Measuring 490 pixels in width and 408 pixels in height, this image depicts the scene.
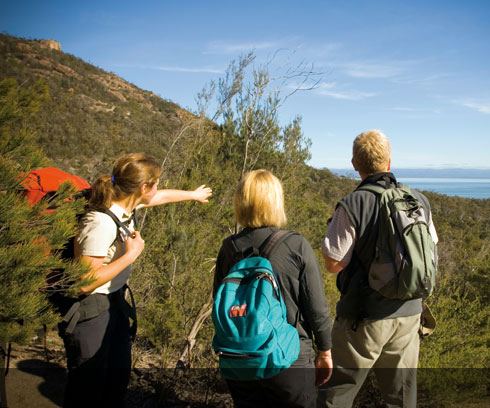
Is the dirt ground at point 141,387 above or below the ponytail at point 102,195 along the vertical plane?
below

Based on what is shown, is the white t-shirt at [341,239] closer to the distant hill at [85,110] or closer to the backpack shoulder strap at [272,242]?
the backpack shoulder strap at [272,242]

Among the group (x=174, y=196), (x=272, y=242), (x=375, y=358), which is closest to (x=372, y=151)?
(x=272, y=242)

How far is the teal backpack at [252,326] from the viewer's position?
54.3 inches

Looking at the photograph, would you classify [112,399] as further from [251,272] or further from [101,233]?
[251,272]

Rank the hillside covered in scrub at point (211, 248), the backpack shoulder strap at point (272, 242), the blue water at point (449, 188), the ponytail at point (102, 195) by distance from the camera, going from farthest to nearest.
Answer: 1. the blue water at point (449, 188)
2. the hillside covered in scrub at point (211, 248)
3. the ponytail at point (102, 195)
4. the backpack shoulder strap at point (272, 242)

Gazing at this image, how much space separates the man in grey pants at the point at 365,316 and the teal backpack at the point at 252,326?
49cm

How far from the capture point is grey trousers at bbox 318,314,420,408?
180cm

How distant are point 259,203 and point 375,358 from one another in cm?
104

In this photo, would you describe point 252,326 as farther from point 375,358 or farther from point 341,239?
point 375,358

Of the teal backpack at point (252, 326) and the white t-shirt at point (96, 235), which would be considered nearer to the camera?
the teal backpack at point (252, 326)

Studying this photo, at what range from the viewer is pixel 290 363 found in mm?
1458

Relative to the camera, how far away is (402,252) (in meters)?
1.65

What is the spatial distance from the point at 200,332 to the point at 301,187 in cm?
701

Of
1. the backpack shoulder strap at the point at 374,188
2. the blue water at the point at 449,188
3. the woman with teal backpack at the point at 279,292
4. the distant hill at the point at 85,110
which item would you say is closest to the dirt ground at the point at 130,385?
the woman with teal backpack at the point at 279,292
